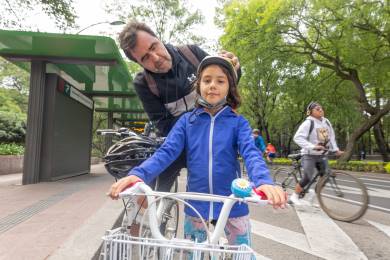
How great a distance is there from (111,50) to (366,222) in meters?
6.98

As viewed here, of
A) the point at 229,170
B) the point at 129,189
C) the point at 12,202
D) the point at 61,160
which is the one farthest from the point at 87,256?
the point at 61,160

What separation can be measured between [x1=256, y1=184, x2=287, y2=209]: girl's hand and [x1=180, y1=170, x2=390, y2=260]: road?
2483mm

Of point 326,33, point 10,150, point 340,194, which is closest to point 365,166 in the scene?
point 326,33

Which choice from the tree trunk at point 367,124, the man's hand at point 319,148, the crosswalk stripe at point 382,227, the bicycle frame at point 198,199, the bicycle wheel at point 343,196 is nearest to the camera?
the bicycle frame at point 198,199

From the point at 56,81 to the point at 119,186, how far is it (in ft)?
32.2

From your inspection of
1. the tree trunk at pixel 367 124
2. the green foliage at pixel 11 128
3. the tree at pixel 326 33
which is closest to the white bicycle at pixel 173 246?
the green foliage at pixel 11 128

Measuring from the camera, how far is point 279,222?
534 centimetres

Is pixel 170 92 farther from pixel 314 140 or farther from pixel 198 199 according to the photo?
pixel 314 140

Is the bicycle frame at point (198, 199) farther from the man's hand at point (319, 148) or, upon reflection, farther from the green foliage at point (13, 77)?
the green foliage at point (13, 77)

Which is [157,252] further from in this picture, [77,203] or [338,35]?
[338,35]

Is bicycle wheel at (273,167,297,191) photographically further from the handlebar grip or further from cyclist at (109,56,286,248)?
the handlebar grip

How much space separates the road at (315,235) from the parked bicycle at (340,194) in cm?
15

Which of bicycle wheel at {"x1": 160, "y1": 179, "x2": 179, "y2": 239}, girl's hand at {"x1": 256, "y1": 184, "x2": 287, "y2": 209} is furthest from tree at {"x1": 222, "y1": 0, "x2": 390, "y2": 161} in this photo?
girl's hand at {"x1": 256, "y1": 184, "x2": 287, "y2": 209}

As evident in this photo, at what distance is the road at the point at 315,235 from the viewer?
3.81 m
